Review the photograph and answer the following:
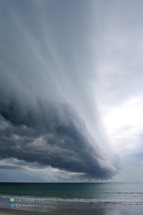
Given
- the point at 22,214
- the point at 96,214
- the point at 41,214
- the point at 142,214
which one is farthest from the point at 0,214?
the point at 142,214

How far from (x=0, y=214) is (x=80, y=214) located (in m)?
6.36

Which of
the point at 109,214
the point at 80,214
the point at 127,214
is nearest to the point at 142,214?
the point at 127,214

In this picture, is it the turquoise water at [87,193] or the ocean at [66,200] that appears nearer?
the ocean at [66,200]

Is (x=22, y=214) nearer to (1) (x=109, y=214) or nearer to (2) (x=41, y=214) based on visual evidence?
(2) (x=41, y=214)

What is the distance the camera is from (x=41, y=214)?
13.7 m

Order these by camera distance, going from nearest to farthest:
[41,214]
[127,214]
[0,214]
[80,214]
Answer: [0,214], [41,214], [80,214], [127,214]

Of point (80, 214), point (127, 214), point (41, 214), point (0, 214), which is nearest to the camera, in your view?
point (0, 214)

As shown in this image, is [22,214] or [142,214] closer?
[22,214]

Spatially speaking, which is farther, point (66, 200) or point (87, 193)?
point (87, 193)

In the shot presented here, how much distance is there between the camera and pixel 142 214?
53.9 ft

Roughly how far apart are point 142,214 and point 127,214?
1.49m

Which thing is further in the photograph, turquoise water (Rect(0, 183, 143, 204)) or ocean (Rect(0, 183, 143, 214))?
turquoise water (Rect(0, 183, 143, 204))

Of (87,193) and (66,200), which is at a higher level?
(87,193)

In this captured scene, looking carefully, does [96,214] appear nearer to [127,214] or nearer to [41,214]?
[127,214]
